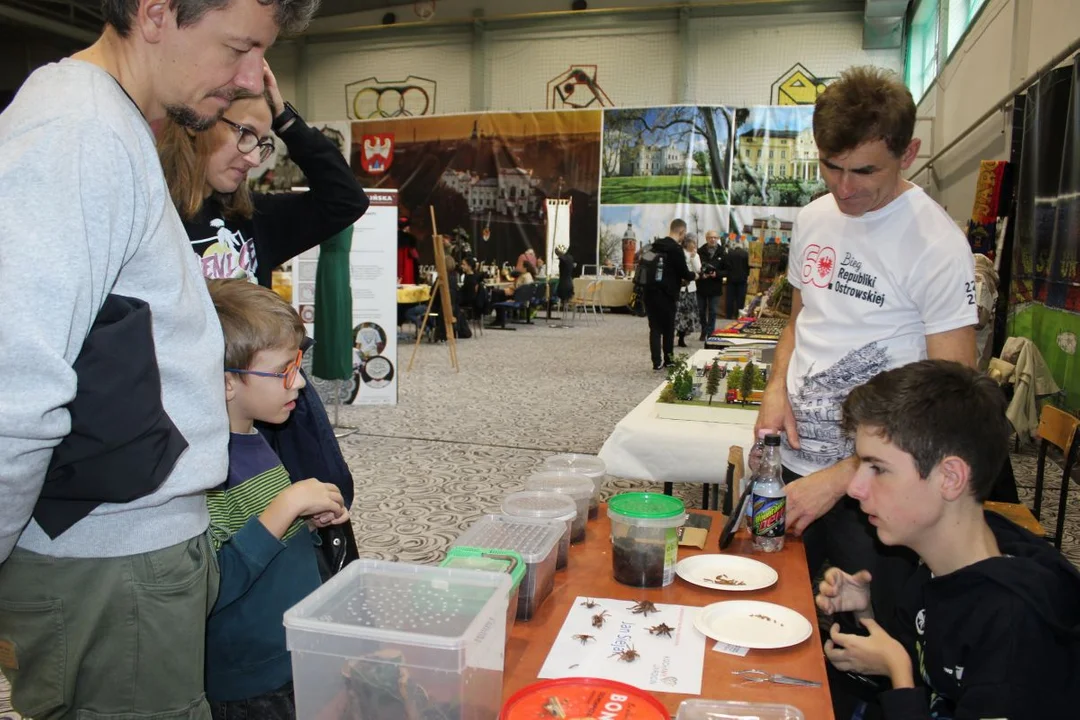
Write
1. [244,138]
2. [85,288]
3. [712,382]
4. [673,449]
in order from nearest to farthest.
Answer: [85,288] < [244,138] < [673,449] < [712,382]

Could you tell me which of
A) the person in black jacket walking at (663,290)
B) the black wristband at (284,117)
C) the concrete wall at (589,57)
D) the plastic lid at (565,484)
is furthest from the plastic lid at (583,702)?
the concrete wall at (589,57)

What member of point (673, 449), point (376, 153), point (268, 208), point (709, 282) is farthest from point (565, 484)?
point (376, 153)

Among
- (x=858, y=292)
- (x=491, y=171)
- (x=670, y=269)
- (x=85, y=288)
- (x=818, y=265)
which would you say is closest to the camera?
(x=85, y=288)

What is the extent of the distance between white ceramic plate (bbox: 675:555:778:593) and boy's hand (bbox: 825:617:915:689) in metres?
0.16

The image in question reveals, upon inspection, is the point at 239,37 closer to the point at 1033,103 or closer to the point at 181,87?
the point at 181,87

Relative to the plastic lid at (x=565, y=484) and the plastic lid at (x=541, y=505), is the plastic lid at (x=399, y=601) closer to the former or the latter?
the plastic lid at (x=541, y=505)

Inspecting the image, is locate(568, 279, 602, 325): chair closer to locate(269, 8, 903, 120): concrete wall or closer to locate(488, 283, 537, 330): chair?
locate(488, 283, 537, 330): chair

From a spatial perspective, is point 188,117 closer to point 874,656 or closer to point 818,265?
point 874,656

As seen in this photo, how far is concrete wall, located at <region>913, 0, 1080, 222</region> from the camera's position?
20.5ft

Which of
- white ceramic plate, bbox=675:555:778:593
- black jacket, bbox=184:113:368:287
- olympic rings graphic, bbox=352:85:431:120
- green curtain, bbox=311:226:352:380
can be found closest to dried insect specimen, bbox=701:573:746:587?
white ceramic plate, bbox=675:555:778:593

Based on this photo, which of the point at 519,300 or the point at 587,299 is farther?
the point at 587,299

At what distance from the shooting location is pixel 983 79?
28.0 feet

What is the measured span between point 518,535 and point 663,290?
304 inches

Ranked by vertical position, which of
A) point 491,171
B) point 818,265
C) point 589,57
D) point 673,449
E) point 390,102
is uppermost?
point 589,57
